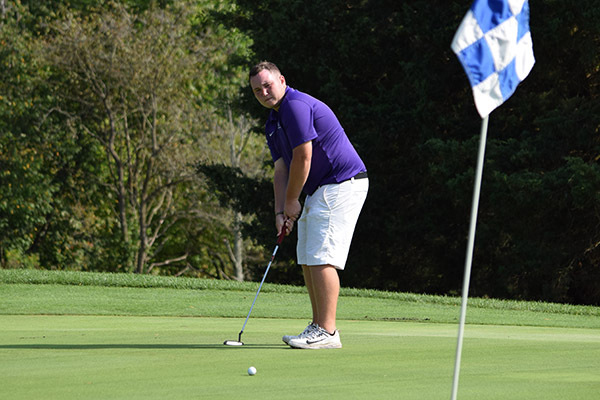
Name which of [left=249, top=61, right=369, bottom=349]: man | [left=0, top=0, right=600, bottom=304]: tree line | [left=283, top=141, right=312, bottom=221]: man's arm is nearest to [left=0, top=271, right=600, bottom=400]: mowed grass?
[left=249, top=61, right=369, bottom=349]: man

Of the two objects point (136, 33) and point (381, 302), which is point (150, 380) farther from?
point (136, 33)

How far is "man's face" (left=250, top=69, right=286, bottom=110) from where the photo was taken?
617 cm

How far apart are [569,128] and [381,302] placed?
7.10 m

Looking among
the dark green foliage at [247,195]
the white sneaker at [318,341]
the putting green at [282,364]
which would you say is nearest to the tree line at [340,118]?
the dark green foliage at [247,195]

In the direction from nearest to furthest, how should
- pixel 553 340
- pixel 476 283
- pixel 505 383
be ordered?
pixel 505 383 < pixel 553 340 < pixel 476 283

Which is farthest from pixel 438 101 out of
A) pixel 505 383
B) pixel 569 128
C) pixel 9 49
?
pixel 505 383

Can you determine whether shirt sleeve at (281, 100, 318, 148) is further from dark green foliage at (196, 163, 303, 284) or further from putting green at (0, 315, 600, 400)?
dark green foliage at (196, 163, 303, 284)

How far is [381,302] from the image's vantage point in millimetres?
12375

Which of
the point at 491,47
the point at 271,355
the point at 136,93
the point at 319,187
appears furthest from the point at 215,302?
the point at 136,93

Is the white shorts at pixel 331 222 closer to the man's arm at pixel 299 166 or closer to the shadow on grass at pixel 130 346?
the man's arm at pixel 299 166

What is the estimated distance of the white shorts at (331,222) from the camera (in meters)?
6.19

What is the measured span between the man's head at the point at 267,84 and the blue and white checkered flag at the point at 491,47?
2.39m

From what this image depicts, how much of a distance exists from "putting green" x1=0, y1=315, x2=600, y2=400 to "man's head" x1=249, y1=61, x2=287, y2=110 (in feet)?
5.25

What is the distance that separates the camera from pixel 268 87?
6180 mm
